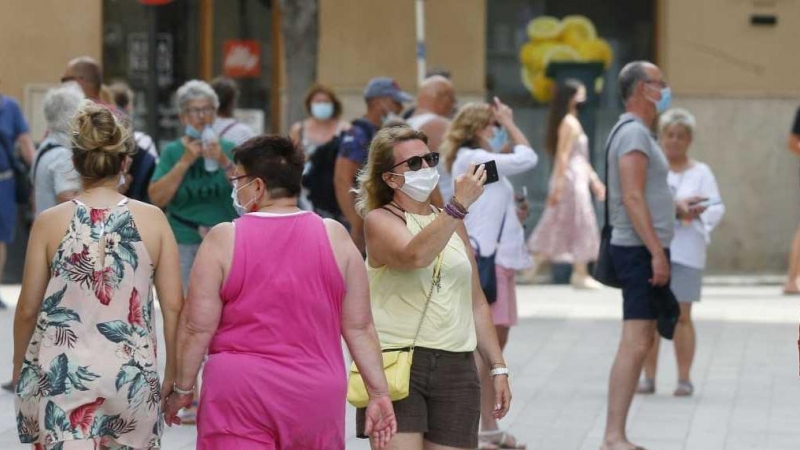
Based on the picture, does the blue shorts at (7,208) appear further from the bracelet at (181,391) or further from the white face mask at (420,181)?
the bracelet at (181,391)

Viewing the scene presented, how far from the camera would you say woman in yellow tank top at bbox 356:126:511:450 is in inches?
235

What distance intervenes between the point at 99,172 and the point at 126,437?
2.80ft

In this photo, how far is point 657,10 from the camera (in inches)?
753

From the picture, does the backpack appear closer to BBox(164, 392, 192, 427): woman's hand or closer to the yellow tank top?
the yellow tank top

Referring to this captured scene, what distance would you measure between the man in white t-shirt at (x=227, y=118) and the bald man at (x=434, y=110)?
3.07ft

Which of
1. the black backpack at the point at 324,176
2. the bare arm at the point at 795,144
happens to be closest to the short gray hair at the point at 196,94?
the black backpack at the point at 324,176

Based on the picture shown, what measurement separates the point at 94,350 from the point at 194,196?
3779 mm

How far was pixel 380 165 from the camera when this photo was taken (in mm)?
6184

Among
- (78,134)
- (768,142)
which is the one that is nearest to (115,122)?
(78,134)

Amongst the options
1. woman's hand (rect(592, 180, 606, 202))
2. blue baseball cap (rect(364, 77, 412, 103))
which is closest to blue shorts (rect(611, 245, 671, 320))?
blue baseball cap (rect(364, 77, 412, 103))

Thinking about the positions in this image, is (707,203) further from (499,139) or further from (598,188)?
(598,188)

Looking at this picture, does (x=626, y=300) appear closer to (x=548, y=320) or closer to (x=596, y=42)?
(x=548, y=320)

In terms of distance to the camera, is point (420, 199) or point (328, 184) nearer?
point (420, 199)

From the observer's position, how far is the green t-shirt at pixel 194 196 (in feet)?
30.2
